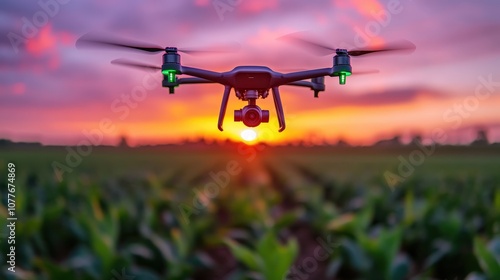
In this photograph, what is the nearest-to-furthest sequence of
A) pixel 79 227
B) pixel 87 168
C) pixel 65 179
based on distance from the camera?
pixel 79 227
pixel 65 179
pixel 87 168

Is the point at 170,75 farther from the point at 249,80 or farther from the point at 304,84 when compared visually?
the point at 304,84

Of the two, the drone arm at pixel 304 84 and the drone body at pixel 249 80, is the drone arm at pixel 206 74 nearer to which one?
the drone body at pixel 249 80

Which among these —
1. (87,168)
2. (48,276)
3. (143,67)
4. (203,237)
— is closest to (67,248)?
(203,237)

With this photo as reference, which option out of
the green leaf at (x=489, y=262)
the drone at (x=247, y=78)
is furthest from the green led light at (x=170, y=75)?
the green leaf at (x=489, y=262)

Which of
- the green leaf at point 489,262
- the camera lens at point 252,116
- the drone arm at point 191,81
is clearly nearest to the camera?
the camera lens at point 252,116

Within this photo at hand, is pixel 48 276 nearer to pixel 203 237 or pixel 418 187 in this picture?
pixel 203 237

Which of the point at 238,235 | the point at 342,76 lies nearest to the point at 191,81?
the point at 342,76
